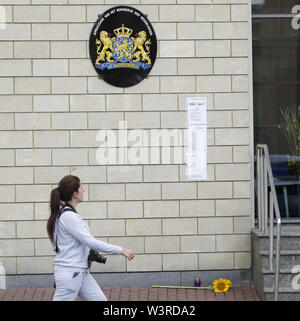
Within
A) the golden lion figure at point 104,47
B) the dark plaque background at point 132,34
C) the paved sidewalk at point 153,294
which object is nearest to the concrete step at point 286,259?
the paved sidewalk at point 153,294

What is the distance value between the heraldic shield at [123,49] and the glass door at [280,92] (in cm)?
176

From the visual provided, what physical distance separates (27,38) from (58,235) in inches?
143

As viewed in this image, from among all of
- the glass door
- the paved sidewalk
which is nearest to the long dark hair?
the paved sidewalk

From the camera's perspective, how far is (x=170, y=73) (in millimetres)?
8477

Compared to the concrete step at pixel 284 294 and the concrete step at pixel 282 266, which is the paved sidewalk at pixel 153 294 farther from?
the concrete step at pixel 284 294

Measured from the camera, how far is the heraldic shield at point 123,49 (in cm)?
847

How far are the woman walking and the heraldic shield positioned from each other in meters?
3.10

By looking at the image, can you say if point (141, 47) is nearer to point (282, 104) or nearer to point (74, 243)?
point (282, 104)

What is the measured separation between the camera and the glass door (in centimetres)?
884

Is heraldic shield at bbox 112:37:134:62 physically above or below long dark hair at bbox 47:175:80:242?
above

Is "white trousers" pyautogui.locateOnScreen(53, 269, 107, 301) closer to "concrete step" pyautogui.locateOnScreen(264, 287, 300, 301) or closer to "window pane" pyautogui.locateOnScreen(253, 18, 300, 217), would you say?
"concrete step" pyautogui.locateOnScreen(264, 287, 300, 301)

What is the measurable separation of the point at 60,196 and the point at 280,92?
170 inches

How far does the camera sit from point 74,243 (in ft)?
18.6
